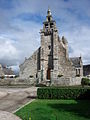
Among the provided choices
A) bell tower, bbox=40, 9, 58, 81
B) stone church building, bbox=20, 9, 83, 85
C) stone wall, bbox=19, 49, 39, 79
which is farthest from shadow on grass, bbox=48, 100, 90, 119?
stone wall, bbox=19, 49, 39, 79

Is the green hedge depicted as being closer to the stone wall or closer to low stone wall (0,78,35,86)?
low stone wall (0,78,35,86)

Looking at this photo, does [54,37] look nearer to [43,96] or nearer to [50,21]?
[50,21]

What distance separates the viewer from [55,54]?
37750 millimetres

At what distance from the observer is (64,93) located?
16453mm

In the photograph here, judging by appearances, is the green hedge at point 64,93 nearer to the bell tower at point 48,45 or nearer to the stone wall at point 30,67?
the bell tower at point 48,45

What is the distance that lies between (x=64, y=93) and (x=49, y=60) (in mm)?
22811

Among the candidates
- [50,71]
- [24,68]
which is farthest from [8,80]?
[50,71]

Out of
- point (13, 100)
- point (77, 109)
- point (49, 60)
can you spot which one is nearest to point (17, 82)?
point (49, 60)

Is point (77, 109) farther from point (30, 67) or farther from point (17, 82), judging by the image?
point (30, 67)

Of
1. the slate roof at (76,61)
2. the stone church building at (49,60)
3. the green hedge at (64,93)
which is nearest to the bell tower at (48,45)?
the stone church building at (49,60)

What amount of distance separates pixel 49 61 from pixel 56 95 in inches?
894

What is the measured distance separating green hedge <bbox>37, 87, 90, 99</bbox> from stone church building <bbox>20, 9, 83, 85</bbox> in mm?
18549

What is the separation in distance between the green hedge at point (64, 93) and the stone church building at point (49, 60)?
1855cm

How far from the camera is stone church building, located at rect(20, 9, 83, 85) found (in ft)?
122
